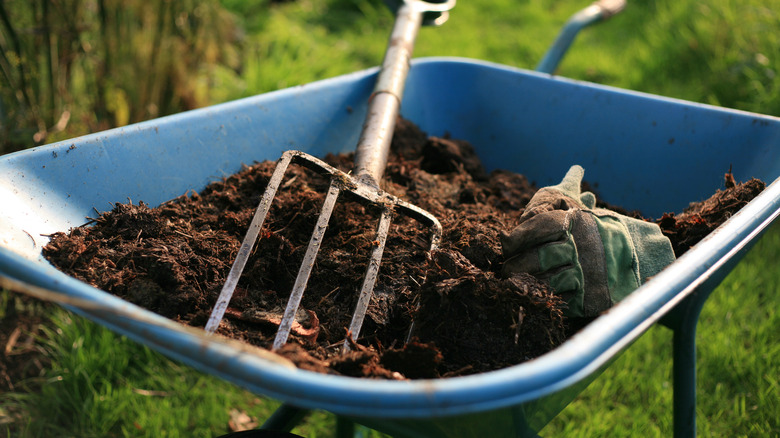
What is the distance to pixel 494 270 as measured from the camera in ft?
3.95

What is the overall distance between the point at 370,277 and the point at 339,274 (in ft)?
0.37

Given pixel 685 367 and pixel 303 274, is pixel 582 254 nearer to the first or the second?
pixel 685 367

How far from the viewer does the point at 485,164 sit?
2.03 meters

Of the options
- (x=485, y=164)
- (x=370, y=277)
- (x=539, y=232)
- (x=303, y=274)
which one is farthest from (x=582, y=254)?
(x=485, y=164)

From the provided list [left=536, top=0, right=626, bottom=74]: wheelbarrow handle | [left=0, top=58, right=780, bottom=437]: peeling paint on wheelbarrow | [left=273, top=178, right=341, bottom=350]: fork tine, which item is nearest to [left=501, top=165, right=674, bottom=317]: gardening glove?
[left=0, top=58, right=780, bottom=437]: peeling paint on wheelbarrow

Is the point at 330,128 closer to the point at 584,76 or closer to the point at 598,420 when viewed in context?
the point at 598,420

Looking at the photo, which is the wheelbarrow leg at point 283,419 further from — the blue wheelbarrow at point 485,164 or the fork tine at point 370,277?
the fork tine at point 370,277

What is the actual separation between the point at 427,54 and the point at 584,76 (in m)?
1.11

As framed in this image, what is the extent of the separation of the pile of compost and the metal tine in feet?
0.20

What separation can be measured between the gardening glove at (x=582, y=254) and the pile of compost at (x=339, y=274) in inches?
2.3

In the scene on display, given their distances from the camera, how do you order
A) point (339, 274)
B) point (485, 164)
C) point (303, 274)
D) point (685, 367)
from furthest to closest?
1. point (485, 164)
2. point (685, 367)
3. point (339, 274)
4. point (303, 274)

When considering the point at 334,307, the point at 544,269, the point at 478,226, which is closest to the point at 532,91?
the point at 478,226

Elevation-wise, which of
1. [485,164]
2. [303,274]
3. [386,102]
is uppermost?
[485,164]

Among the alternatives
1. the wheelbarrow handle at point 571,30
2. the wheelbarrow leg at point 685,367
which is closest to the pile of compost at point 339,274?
the wheelbarrow leg at point 685,367
